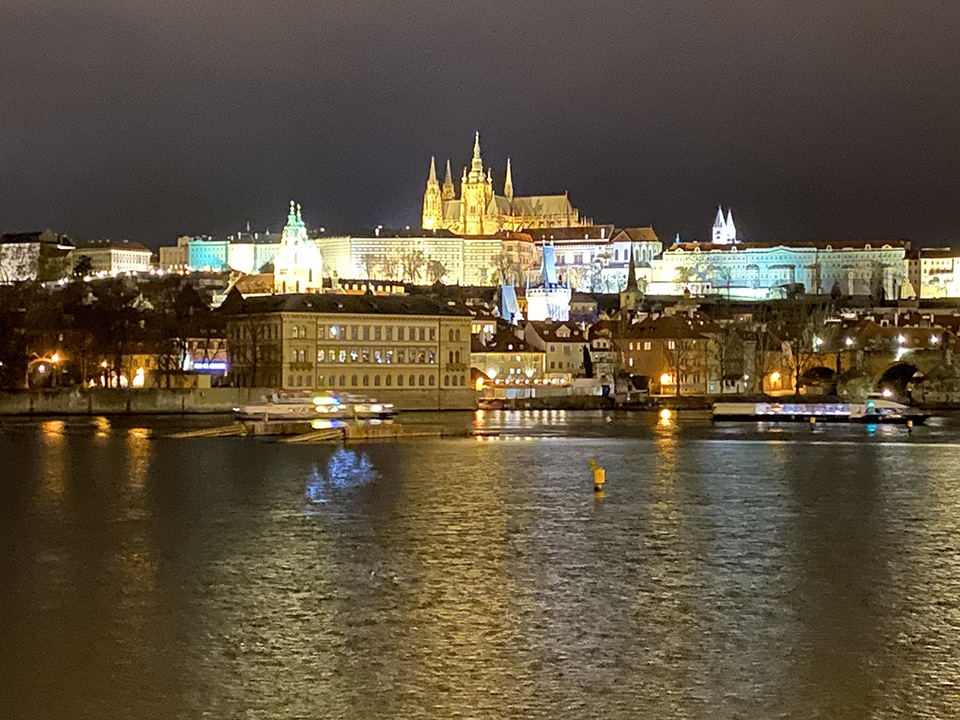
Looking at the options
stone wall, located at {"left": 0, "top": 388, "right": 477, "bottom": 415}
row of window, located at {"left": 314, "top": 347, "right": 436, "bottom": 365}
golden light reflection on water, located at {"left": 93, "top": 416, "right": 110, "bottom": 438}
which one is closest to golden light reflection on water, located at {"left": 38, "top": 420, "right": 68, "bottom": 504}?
golden light reflection on water, located at {"left": 93, "top": 416, "right": 110, "bottom": 438}

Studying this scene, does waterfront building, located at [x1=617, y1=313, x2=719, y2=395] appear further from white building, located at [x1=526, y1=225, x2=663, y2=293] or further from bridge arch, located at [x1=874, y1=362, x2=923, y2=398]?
white building, located at [x1=526, y1=225, x2=663, y2=293]

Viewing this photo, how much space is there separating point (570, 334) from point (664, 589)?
6430cm

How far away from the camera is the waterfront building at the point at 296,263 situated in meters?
95.6

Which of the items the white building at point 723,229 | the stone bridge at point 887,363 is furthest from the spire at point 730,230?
the stone bridge at point 887,363

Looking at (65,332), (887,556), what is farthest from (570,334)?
(887,556)

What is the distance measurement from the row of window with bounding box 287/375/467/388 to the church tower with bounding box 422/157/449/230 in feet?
337

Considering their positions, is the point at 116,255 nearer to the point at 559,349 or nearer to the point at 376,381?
the point at 559,349

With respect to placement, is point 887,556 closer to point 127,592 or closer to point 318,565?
point 318,565

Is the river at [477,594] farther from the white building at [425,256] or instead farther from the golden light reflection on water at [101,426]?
the white building at [425,256]

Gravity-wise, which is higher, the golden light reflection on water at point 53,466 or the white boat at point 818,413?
the white boat at point 818,413

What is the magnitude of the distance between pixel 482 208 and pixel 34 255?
174 ft

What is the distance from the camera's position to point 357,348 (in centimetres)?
6181

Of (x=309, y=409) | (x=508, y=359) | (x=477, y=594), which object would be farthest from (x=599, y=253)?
(x=477, y=594)

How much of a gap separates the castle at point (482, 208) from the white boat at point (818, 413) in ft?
351
